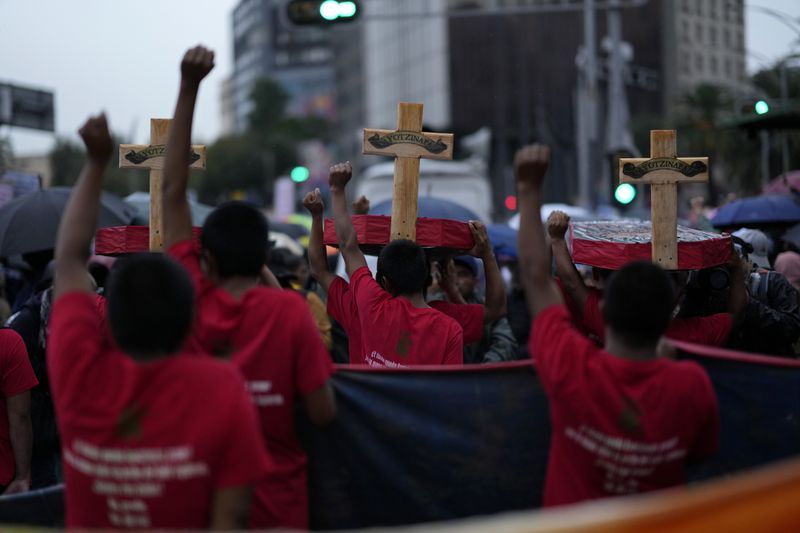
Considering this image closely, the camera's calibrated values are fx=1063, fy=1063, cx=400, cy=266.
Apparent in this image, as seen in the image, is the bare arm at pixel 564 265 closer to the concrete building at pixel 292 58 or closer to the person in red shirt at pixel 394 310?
the person in red shirt at pixel 394 310

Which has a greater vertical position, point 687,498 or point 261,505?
point 687,498

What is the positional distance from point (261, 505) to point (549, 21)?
8257cm

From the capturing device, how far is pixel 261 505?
3.52 meters

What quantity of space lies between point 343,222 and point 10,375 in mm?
1720

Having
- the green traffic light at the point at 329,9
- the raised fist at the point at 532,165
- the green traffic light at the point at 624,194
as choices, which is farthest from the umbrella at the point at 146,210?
the raised fist at the point at 532,165

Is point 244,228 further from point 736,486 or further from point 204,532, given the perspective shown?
point 736,486

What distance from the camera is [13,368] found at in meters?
4.99

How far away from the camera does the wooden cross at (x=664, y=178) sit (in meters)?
4.77

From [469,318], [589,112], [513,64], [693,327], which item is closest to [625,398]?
[693,327]

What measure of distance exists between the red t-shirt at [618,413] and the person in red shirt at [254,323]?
0.77m

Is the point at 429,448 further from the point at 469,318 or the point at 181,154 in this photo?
the point at 469,318

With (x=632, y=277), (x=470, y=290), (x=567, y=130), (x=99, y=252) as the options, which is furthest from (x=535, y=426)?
(x=567, y=130)

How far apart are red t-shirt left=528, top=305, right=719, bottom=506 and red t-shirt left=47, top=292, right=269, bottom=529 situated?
38.8 inches

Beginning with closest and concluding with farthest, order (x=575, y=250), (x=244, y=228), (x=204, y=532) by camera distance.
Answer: (x=204, y=532)
(x=244, y=228)
(x=575, y=250)
